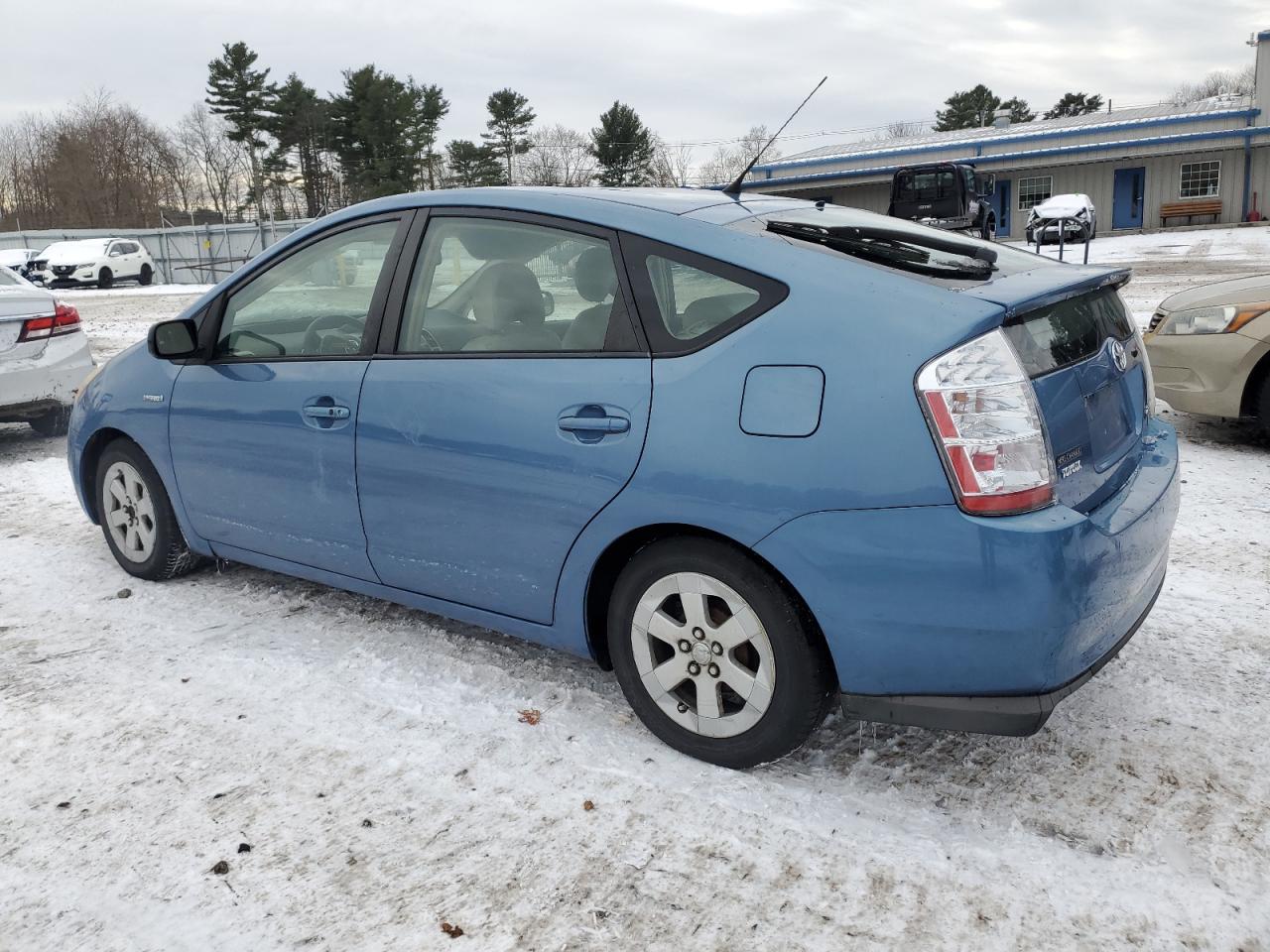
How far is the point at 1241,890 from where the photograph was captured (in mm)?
2340

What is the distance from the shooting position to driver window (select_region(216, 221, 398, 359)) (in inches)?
142

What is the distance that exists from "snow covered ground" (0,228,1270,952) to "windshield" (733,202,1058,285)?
4.55 ft

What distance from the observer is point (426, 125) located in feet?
180

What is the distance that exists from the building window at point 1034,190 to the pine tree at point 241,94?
39856 millimetres

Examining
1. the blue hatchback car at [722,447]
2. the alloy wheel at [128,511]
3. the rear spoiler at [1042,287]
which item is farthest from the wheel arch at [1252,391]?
the alloy wheel at [128,511]

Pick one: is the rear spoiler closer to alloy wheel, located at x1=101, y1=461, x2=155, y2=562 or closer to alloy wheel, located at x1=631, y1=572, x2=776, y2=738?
alloy wheel, located at x1=631, y1=572, x2=776, y2=738

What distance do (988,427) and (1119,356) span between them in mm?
848

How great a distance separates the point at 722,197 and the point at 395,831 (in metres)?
2.20

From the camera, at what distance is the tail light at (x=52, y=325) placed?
729 centimetres

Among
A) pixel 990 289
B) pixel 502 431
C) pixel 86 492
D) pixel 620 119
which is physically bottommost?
pixel 86 492

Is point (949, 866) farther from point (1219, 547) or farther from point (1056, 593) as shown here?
point (1219, 547)

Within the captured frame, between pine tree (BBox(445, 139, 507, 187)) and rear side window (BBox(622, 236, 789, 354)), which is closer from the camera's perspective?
rear side window (BBox(622, 236, 789, 354))

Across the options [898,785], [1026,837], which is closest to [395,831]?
[898,785]

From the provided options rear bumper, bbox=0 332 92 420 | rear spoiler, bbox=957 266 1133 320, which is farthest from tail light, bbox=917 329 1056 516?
rear bumper, bbox=0 332 92 420
